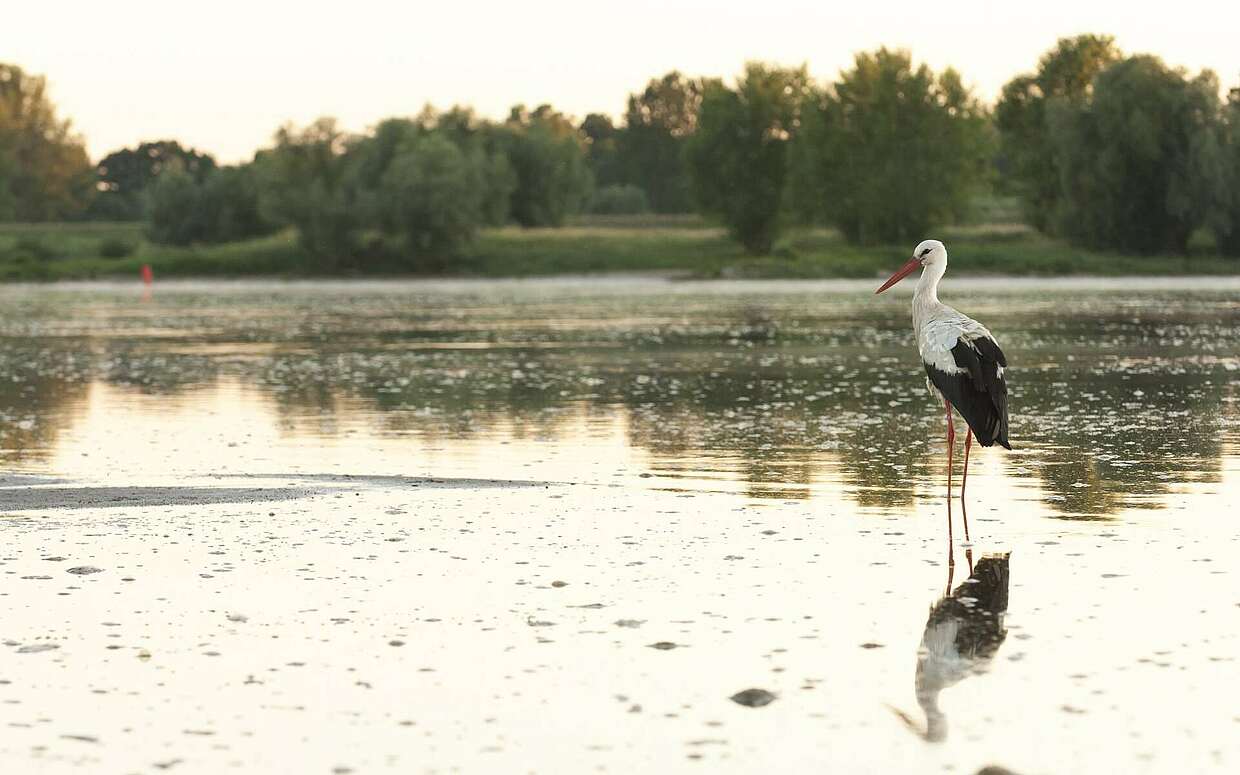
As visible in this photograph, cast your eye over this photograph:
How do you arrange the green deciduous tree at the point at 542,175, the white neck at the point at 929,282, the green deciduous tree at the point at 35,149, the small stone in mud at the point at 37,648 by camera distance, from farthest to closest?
the green deciduous tree at the point at 35,149
the green deciduous tree at the point at 542,175
the white neck at the point at 929,282
the small stone in mud at the point at 37,648

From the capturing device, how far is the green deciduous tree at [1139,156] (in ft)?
316

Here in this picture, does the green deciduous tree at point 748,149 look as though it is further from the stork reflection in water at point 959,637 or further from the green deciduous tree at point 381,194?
the stork reflection in water at point 959,637

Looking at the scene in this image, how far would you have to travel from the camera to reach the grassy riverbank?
322ft

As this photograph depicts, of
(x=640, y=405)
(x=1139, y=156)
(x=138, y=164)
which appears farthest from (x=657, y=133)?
(x=640, y=405)

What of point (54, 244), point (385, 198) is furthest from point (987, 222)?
point (54, 244)

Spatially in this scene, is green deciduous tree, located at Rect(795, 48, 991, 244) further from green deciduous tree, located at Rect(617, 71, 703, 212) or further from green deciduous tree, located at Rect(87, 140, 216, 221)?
green deciduous tree, located at Rect(87, 140, 216, 221)

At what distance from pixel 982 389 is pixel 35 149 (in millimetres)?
160189

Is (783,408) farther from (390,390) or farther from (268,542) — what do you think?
(268,542)

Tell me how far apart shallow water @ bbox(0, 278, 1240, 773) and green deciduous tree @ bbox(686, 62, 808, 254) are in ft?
295

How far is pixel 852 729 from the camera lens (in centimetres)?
754

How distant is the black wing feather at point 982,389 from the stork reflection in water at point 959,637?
2331mm

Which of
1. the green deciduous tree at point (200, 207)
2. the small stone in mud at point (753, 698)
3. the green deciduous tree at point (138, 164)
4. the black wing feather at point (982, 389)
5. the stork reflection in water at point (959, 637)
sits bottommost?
the stork reflection in water at point (959, 637)

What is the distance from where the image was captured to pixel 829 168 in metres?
110

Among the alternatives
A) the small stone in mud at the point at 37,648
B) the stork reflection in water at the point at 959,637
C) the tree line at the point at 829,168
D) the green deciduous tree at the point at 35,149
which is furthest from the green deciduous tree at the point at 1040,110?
the small stone in mud at the point at 37,648
